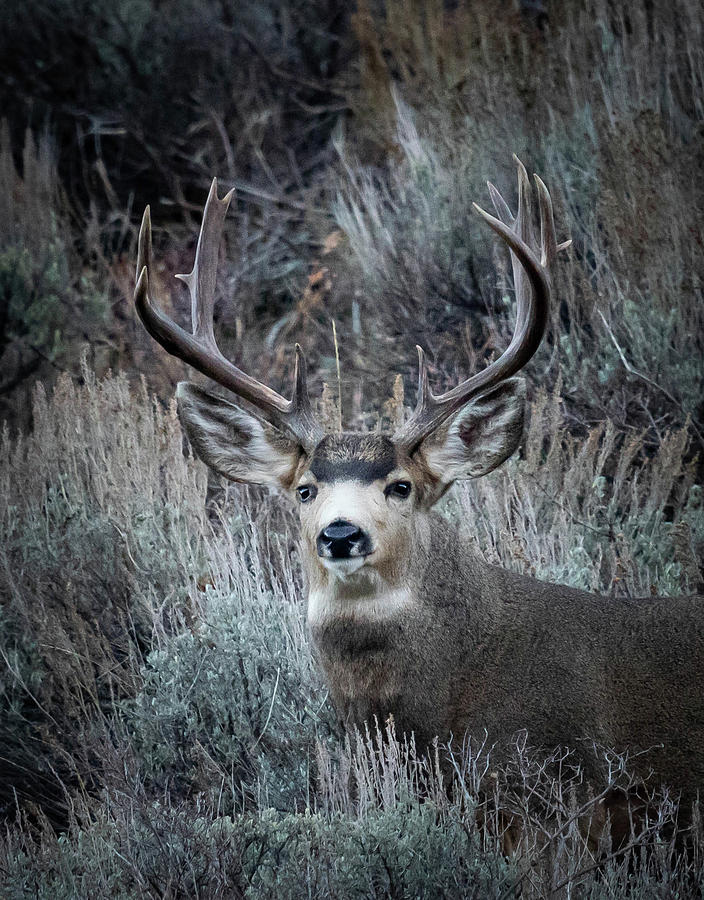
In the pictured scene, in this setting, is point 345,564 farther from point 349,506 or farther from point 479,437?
point 479,437

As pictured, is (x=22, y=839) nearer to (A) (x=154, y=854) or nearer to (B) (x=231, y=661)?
(A) (x=154, y=854)

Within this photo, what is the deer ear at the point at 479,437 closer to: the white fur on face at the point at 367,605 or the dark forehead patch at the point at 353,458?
the dark forehead patch at the point at 353,458

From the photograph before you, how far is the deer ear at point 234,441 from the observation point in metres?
3.96

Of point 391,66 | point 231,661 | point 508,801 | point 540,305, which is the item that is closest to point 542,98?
point 391,66

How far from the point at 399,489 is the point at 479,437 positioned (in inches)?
16.8

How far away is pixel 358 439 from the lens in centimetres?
370

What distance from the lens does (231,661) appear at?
168 inches

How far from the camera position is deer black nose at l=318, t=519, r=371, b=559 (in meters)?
3.29

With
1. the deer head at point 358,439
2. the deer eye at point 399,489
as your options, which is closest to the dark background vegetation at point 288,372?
the deer head at point 358,439

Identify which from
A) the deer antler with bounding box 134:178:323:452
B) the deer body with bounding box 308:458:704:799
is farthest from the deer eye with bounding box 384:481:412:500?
the deer antler with bounding box 134:178:323:452

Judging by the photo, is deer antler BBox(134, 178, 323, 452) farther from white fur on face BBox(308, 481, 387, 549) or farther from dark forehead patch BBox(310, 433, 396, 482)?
white fur on face BBox(308, 481, 387, 549)

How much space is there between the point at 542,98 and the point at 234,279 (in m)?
2.84

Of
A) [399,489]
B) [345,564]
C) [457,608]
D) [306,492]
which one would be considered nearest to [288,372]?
[306,492]

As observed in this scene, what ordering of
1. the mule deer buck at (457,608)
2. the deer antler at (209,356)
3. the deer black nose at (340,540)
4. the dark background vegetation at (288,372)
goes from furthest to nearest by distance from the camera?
1. the deer antler at (209,356)
2. the mule deer buck at (457,608)
3. the deer black nose at (340,540)
4. the dark background vegetation at (288,372)
